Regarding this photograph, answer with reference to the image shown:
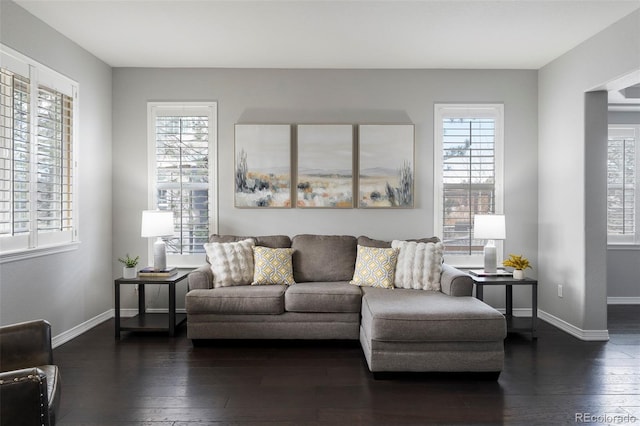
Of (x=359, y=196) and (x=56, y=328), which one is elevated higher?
(x=359, y=196)

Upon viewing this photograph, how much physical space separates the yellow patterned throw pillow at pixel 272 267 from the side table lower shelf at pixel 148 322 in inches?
38.2

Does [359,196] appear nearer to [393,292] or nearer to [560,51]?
[393,292]

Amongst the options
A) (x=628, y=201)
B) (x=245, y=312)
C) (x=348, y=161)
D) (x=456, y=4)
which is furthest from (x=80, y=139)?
(x=628, y=201)

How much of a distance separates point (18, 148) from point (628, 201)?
21.9 ft

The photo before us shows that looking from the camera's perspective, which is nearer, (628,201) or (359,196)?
(359,196)

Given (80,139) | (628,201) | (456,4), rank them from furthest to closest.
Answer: (628,201) → (80,139) → (456,4)

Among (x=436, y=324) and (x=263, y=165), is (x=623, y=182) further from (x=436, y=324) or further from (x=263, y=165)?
(x=263, y=165)

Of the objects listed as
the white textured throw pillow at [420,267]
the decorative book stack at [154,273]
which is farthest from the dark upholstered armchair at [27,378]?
the white textured throw pillow at [420,267]

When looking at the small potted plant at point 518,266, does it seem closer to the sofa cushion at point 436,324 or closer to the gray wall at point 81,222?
the sofa cushion at point 436,324

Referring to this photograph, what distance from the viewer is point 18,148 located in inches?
127

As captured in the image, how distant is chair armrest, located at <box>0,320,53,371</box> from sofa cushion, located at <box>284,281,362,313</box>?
194cm

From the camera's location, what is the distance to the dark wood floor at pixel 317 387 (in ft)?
8.13

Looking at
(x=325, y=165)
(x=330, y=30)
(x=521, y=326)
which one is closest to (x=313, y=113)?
(x=325, y=165)

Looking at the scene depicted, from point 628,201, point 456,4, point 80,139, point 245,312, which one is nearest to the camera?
point 456,4
